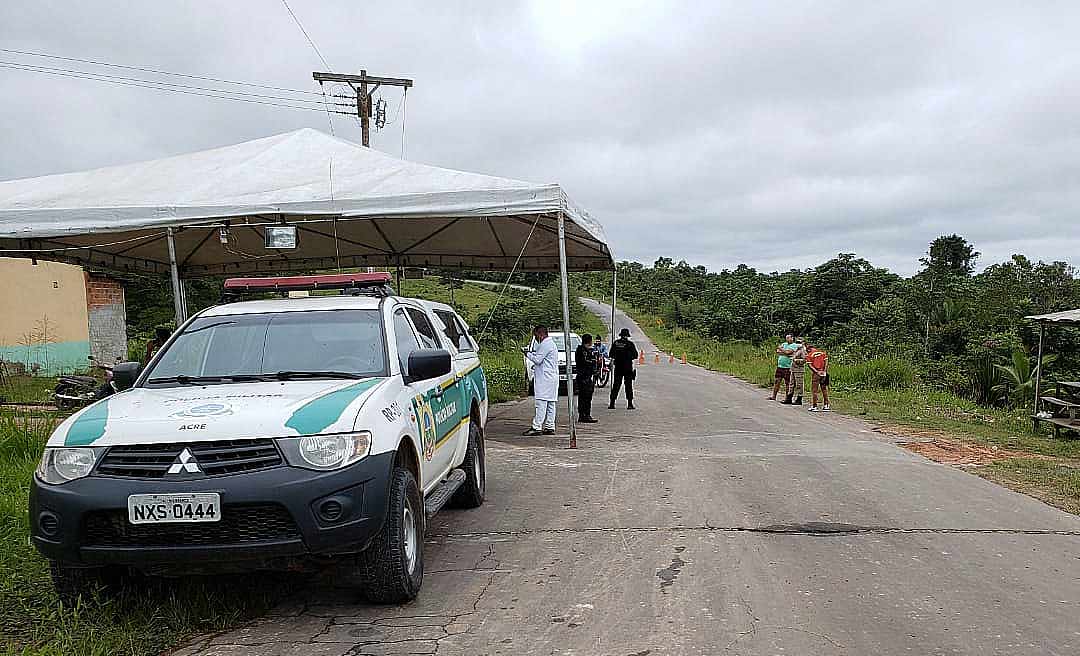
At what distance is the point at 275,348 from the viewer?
6.06 metres

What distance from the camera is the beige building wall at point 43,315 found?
19.7 metres

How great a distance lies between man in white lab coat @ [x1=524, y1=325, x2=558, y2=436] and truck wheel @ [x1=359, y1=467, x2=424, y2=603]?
7766 mm

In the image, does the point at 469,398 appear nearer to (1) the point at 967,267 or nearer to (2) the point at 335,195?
(2) the point at 335,195

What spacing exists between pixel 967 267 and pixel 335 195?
6031 centimetres

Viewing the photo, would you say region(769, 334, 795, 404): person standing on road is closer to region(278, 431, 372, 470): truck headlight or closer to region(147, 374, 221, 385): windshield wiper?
region(147, 374, 221, 385): windshield wiper

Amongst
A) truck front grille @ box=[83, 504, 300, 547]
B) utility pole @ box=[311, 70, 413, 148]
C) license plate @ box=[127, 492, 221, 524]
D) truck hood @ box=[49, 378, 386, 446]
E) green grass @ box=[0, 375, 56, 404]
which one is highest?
utility pole @ box=[311, 70, 413, 148]

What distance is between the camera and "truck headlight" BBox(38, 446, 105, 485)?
15.1 feet

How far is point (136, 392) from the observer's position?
5.58 m

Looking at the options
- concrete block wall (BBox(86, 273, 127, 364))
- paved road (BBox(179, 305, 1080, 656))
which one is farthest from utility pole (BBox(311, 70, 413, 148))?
paved road (BBox(179, 305, 1080, 656))

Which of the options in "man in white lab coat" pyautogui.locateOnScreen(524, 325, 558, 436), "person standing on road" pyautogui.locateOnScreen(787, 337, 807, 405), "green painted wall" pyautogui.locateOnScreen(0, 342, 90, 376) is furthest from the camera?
"green painted wall" pyautogui.locateOnScreen(0, 342, 90, 376)

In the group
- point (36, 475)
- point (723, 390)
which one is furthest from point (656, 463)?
point (723, 390)

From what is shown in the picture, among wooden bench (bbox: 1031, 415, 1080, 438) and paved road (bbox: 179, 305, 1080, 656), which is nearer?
paved road (bbox: 179, 305, 1080, 656)

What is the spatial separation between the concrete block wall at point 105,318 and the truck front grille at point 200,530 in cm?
1869

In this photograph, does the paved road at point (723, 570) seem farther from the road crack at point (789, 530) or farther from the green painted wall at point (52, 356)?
the green painted wall at point (52, 356)
